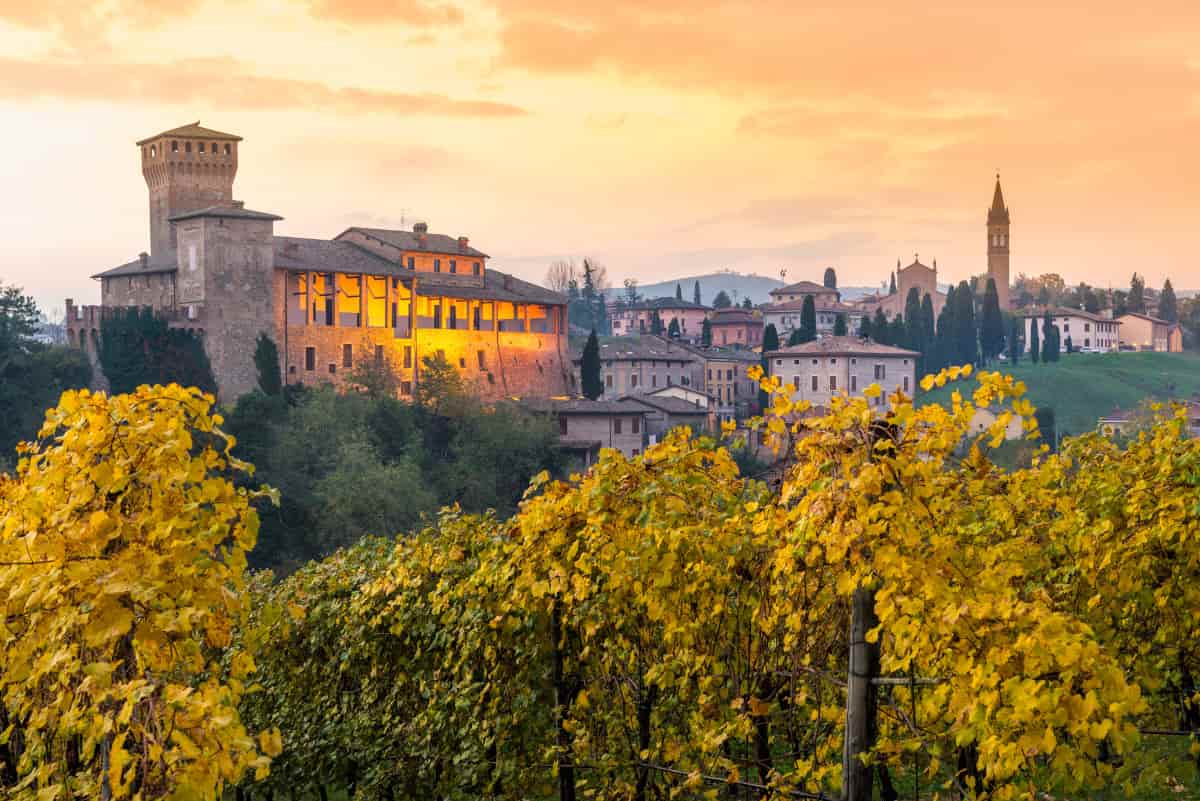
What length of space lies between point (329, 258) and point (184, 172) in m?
11.6

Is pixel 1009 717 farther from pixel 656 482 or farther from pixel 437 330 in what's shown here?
pixel 437 330

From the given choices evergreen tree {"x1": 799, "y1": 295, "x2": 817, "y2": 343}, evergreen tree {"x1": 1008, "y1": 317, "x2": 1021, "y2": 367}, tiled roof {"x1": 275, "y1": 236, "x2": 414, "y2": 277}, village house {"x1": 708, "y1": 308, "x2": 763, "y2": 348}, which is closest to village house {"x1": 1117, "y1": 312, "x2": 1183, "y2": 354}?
evergreen tree {"x1": 1008, "y1": 317, "x2": 1021, "y2": 367}

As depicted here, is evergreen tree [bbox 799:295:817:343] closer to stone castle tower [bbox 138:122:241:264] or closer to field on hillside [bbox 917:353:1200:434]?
field on hillside [bbox 917:353:1200:434]

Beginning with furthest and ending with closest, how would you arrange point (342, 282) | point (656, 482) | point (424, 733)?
point (342, 282)
point (424, 733)
point (656, 482)

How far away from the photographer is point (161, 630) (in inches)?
219

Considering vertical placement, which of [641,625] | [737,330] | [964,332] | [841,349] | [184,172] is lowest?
[641,625]

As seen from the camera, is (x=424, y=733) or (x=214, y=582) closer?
(x=214, y=582)

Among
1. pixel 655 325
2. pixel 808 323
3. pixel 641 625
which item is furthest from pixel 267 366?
pixel 655 325

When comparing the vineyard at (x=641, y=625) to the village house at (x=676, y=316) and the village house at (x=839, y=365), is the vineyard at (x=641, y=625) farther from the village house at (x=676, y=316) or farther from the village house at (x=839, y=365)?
the village house at (x=676, y=316)

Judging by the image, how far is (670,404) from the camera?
71.8 m

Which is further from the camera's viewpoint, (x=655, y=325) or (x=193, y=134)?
(x=655, y=325)

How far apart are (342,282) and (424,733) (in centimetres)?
5658

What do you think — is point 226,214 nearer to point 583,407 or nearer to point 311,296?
point 311,296

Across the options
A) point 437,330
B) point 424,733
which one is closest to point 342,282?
point 437,330
